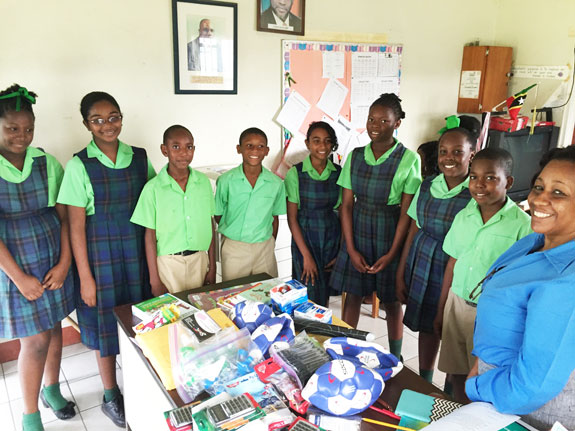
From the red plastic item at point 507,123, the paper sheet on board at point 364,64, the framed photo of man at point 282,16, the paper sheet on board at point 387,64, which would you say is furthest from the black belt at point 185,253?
the red plastic item at point 507,123

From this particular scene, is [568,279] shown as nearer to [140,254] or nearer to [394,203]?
[394,203]

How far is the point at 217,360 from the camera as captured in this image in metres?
1.21

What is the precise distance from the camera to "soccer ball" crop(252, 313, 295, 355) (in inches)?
49.6

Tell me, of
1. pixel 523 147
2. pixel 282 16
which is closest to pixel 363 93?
pixel 282 16

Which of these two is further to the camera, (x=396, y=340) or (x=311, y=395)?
(x=396, y=340)

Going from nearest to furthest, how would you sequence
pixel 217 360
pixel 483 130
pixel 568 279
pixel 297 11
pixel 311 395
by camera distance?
1. pixel 568 279
2. pixel 311 395
3. pixel 217 360
4. pixel 297 11
5. pixel 483 130

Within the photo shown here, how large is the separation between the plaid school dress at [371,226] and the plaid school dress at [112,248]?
3.14 ft

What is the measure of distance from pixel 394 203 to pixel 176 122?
1.29 meters

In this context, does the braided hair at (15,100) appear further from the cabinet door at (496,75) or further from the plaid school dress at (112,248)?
the cabinet door at (496,75)

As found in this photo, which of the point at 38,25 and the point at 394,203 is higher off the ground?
the point at 38,25

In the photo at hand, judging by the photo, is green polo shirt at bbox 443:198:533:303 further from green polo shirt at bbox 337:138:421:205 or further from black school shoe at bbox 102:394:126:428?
black school shoe at bbox 102:394:126:428

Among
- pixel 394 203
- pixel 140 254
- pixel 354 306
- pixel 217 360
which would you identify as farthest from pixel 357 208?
pixel 217 360

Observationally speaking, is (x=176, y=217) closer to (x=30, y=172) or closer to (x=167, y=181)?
(x=167, y=181)

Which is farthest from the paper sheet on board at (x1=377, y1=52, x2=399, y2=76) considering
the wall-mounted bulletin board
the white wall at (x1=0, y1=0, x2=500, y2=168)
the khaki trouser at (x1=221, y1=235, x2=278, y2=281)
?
the khaki trouser at (x1=221, y1=235, x2=278, y2=281)
